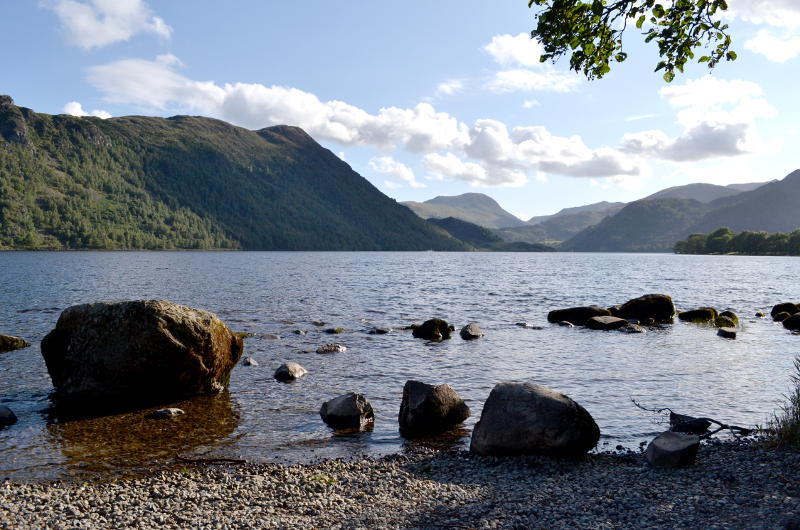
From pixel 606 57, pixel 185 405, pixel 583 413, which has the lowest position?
pixel 185 405

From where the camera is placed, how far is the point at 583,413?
1345cm

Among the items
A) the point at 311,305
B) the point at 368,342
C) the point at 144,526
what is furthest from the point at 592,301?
the point at 144,526

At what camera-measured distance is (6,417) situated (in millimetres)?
15391

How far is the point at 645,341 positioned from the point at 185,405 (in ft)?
86.4

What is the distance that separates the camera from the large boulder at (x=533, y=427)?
1290 cm

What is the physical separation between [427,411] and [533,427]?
3.66 m

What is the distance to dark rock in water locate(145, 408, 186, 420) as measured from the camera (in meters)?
16.5

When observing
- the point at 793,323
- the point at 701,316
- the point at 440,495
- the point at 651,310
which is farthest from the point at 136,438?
the point at 793,323

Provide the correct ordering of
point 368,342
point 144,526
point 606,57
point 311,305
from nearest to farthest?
point 144,526 → point 606,57 → point 368,342 → point 311,305

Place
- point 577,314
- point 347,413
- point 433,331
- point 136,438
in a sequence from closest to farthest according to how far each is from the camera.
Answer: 1. point 136,438
2. point 347,413
3. point 433,331
4. point 577,314

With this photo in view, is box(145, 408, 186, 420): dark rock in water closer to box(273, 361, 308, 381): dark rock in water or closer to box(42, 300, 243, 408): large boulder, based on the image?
box(42, 300, 243, 408): large boulder

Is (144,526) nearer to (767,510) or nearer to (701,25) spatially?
(767,510)

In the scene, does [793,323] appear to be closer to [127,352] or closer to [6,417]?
[127,352]

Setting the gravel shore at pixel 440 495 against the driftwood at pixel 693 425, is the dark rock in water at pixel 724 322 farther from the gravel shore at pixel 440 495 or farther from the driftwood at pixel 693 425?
the gravel shore at pixel 440 495
